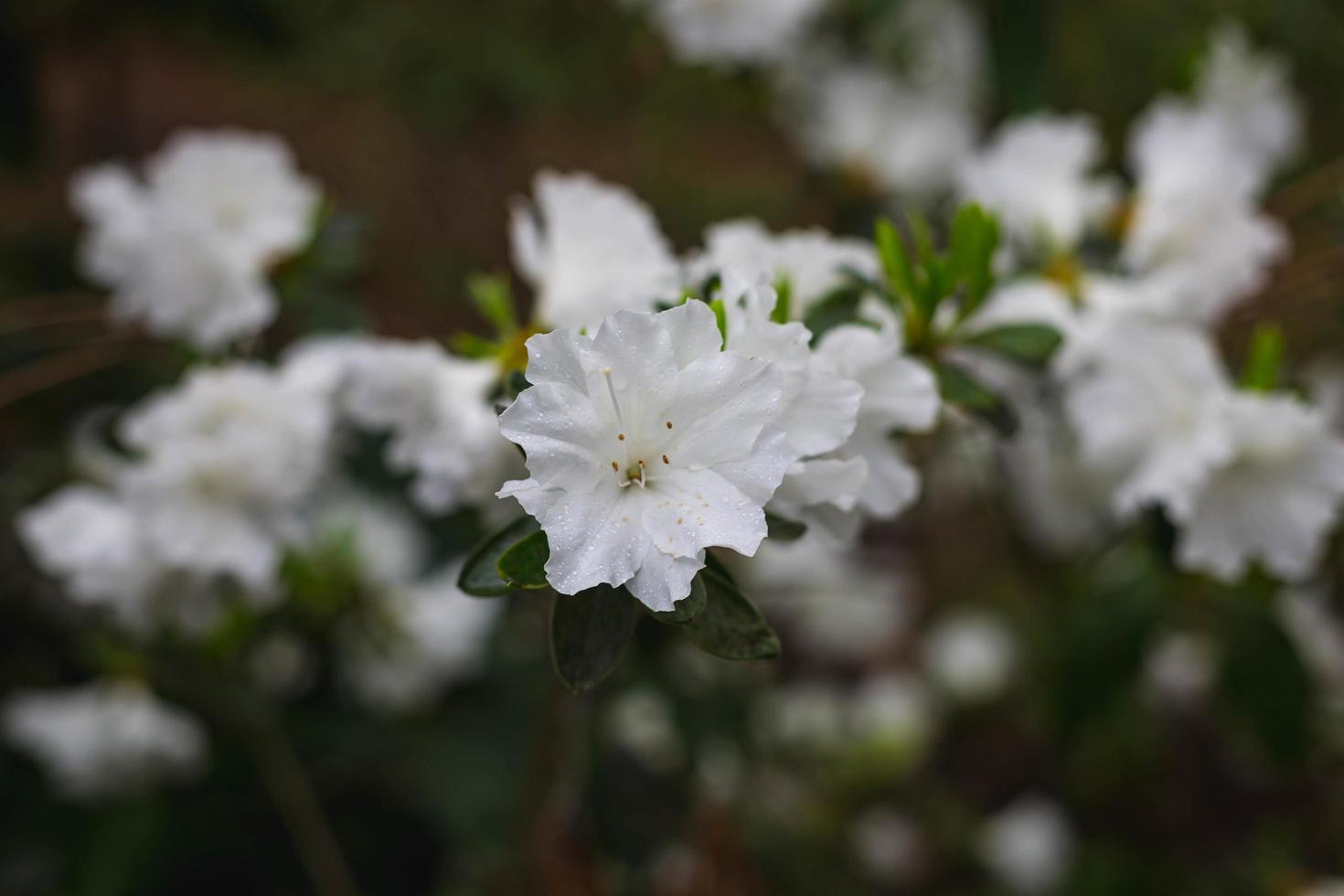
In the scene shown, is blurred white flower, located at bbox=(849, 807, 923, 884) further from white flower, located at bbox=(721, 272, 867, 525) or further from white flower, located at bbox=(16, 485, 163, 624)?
white flower, located at bbox=(721, 272, 867, 525)

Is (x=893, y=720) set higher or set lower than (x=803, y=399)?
lower

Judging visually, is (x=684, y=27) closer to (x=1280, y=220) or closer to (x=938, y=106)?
(x=938, y=106)

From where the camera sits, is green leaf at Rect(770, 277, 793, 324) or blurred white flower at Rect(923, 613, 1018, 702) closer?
green leaf at Rect(770, 277, 793, 324)

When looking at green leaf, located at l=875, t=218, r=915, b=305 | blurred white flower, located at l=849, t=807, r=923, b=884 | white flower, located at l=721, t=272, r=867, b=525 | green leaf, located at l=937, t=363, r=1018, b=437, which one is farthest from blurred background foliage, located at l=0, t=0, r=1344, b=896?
white flower, located at l=721, t=272, r=867, b=525

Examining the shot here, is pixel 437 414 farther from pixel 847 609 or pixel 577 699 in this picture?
pixel 847 609

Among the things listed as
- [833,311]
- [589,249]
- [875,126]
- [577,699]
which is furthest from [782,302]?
[875,126]

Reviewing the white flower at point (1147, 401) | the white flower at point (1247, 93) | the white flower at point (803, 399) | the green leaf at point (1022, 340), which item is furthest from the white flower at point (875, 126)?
the white flower at point (803, 399)
